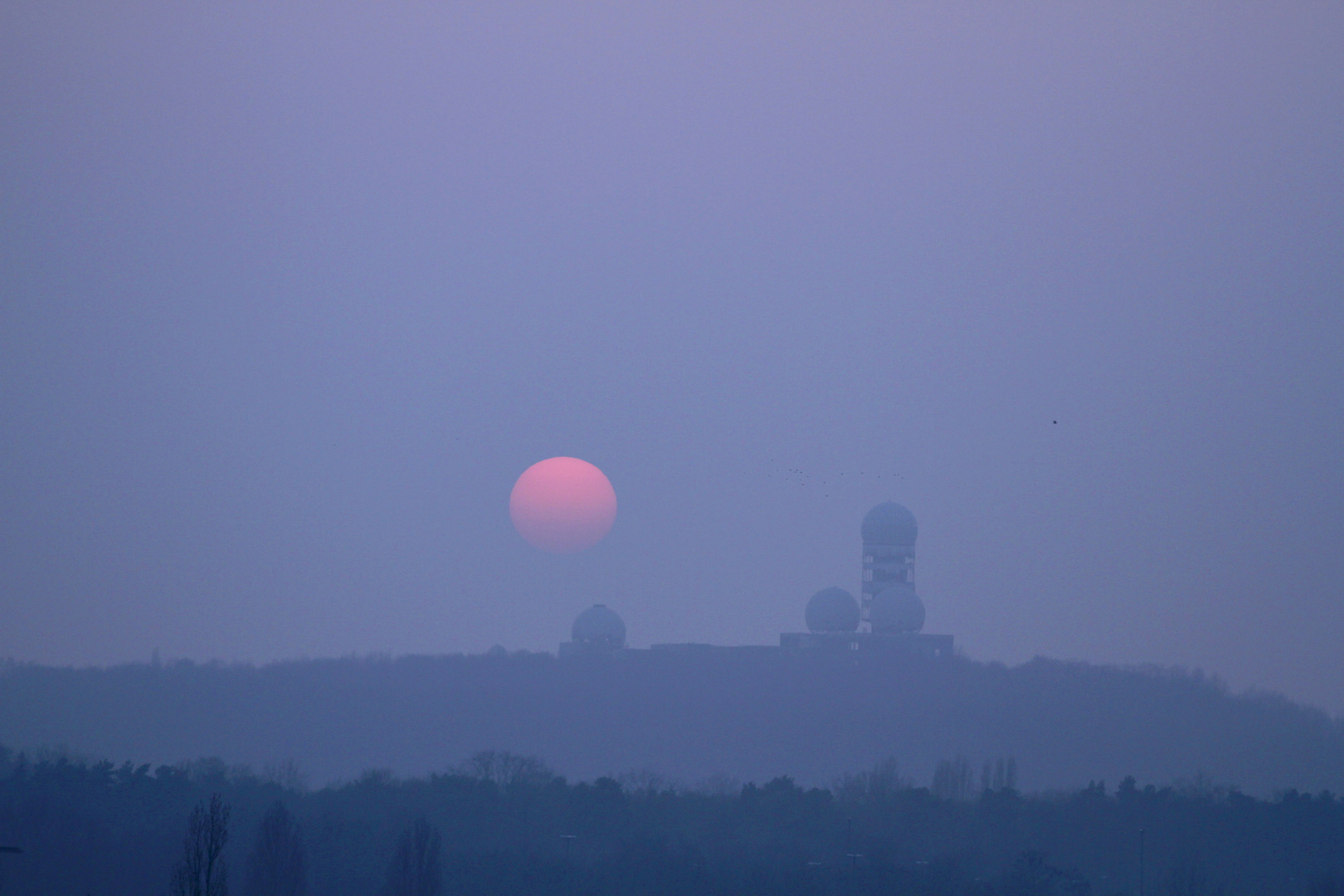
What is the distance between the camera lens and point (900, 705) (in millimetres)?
114875

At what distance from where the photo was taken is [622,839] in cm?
6444

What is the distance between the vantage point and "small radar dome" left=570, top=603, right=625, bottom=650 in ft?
405

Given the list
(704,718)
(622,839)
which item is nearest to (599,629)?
(704,718)

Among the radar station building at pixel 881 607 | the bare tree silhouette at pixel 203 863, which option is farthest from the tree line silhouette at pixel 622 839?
the radar station building at pixel 881 607

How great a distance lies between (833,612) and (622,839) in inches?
2226

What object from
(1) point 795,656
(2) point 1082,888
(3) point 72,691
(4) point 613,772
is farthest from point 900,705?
(2) point 1082,888

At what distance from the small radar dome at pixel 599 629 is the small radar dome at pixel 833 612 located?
484 inches

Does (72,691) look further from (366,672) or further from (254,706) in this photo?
(366,672)

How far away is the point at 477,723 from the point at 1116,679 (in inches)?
1395

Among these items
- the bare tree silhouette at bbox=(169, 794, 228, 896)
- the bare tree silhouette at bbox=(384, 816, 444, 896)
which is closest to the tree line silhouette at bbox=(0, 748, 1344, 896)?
the bare tree silhouette at bbox=(384, 816, 444, 896)

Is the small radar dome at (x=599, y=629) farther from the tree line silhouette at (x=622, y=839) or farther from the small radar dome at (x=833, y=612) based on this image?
the tree line silhouette at (x=622, y=839)

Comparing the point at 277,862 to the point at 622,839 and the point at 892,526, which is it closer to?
the point at 622,839

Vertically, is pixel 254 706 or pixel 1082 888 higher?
pixel 254 706

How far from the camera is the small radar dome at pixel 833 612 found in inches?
4715
